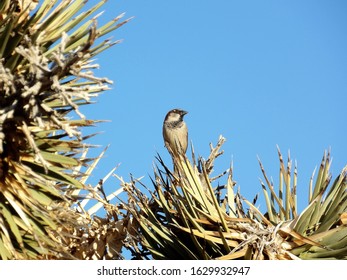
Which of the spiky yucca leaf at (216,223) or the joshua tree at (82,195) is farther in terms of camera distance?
the spiky yucca leaf at (216,223)

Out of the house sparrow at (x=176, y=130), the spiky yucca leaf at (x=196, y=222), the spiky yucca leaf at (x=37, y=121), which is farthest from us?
the house sparrow at (x=176, y=130)

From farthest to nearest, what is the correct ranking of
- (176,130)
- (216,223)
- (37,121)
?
(176,130)
(216,223)
(37,121)

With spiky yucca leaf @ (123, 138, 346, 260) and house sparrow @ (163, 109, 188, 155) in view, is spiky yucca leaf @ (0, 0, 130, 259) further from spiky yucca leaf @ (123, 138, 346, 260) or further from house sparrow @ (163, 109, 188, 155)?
house sparrow @ (163, 109, 188, 155)

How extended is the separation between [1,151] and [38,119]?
0.59 m

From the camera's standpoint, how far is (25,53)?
14.0ft

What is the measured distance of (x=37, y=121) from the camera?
4406 millimetres

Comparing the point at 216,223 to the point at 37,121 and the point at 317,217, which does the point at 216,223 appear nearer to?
the point at 317,217

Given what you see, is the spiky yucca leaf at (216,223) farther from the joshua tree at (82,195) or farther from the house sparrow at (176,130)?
the house sparrow at (176,130)

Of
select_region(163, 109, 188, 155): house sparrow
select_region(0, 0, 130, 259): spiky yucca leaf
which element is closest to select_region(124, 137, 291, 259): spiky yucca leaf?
select_region(0, 0, 130, 259): spiky yucca leaf

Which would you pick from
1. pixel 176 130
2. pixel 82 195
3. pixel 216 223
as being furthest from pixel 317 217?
pixel 176 130

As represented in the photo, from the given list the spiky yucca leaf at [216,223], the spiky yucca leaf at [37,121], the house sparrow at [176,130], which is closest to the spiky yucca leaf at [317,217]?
the spiky yucca leaf at [216,223]

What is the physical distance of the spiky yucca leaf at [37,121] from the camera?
436 cm
